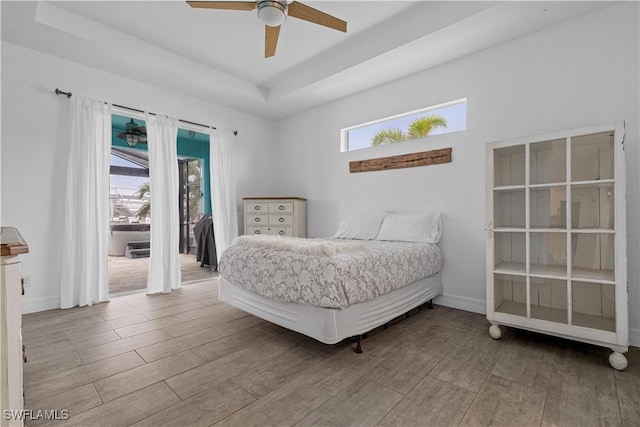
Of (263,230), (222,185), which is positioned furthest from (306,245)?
(222,185)

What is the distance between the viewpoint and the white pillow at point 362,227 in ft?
11.5

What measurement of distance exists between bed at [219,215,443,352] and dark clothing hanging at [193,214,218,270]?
238 cm

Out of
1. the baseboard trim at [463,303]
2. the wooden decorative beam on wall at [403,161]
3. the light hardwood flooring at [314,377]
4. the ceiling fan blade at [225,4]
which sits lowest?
the light hardwood flooring at [314,377]

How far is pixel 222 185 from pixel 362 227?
2202 millimetres

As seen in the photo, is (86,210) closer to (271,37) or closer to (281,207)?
(281,207)

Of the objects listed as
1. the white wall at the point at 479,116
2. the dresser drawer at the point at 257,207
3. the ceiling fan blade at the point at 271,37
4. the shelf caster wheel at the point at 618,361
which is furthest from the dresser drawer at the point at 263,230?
the shelf caster wheel at the point at 618,361

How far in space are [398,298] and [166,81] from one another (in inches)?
141

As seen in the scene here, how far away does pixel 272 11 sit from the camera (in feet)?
6.57

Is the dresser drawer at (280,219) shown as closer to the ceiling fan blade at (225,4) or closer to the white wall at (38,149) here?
the white wall at (38,149)

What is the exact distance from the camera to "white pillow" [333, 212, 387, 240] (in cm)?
350

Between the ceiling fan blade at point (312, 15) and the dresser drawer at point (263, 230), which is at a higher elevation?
the ceiling fan blade at point (312, 15)

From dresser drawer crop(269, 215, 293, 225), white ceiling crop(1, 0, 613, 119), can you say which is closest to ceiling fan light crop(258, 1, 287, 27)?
white ceiling crop(1, 0, 613, 119)

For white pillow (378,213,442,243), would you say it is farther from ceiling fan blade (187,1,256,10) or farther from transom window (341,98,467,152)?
ceiling fan blade (187,1,256,10)

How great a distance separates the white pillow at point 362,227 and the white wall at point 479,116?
0.25 metres
